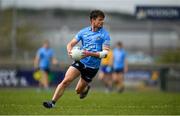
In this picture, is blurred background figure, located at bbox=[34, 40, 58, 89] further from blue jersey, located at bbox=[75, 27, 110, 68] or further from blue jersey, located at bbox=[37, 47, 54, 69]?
blue jersey, located at bbox=[75, 27, 110, 68]

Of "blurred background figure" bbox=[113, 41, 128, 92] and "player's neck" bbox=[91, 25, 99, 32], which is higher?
"player's neck" bbox=[91, 25, 99, 32]

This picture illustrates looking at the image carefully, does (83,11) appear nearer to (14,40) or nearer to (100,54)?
(14,40)

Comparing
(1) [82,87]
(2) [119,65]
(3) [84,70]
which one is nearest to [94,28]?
(3) [84,70]

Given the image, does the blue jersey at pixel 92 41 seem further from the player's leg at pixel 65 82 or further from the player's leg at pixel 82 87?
the player's leg at pixel 82 87

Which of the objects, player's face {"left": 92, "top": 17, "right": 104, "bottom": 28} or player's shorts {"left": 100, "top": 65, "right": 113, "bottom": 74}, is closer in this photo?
player's face {"left": 92, "top": 17, "right": 104, "bottom": 28}

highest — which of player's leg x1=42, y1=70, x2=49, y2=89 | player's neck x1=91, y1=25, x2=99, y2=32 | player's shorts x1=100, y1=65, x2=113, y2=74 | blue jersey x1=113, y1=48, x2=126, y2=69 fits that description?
player's neck x1=91, y1=25, x2=99, y2=32

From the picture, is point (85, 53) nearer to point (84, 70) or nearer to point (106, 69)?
point (84, 70)

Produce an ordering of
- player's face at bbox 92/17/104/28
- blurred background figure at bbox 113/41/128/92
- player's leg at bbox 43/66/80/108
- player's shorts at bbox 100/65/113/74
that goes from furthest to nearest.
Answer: player's shorts at bbox 100/65/113/74 → blurred background figure at bbox 113/41/128/92 → player's leg at bbox 43/66/80/108 → player's face at bbox 92/17/104/28

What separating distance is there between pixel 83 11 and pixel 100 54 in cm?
2008

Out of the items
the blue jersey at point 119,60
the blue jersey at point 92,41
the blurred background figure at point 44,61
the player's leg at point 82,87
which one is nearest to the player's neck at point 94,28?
the blue jersey at point 92,41

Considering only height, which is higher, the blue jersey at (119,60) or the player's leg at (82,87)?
the player's leg at (82,87)

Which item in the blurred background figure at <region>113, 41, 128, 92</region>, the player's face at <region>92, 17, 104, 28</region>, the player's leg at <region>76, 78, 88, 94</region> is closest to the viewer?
the player's face at <region>92, 17, 104, 28</region>

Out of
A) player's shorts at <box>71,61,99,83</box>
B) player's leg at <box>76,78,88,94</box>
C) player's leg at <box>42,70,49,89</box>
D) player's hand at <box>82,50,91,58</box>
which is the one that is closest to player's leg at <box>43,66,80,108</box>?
player's shorts at <box>71,61,99,83</box>

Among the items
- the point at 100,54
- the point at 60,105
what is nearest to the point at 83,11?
the point at 60,105
